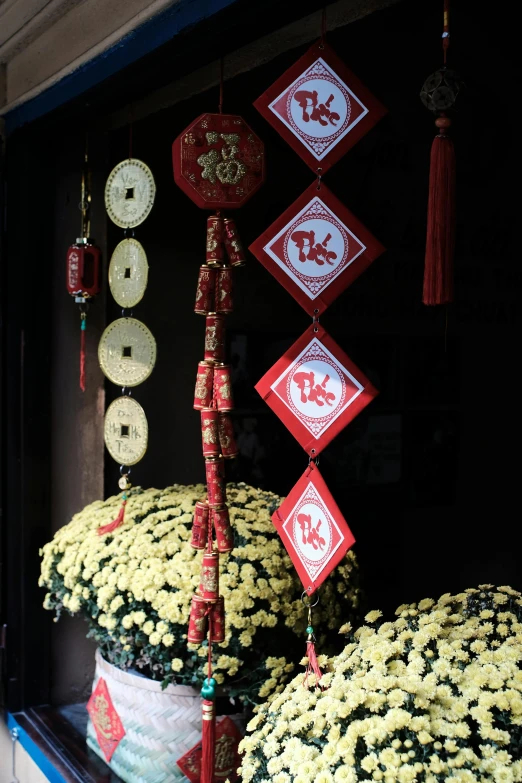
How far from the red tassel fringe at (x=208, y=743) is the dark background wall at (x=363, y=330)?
122 cm

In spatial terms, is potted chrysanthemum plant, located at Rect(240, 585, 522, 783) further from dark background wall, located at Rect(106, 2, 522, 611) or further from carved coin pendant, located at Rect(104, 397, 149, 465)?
dark background wall, located at Rect(106, 2, 522, 611)

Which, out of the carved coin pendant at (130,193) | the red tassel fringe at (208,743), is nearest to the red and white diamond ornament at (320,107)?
the carved coin pendant at (130,193)

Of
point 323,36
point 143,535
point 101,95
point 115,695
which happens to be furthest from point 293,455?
point 323,36

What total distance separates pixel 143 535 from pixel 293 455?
3.60 ft

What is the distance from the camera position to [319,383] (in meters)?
1.54

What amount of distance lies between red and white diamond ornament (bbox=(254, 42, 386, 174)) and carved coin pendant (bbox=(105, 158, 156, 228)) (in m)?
0.79

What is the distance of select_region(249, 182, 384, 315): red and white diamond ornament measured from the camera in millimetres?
1513

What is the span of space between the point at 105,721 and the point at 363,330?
1.87 metres

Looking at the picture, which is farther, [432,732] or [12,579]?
[12,579]

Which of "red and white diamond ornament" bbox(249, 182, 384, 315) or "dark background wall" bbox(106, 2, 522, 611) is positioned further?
"dark background wall" bbox(106, 2, 522, 611)

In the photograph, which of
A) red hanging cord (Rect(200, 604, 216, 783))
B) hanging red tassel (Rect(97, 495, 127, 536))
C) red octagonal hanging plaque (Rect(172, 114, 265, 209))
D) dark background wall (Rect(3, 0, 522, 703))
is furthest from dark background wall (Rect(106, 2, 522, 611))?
red hanging cord (Rect(200, 604, 216, 783))

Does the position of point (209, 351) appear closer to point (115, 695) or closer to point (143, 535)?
point (143, 535)

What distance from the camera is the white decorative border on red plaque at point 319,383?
1515 millimetres

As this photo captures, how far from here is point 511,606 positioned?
1.57 metres
